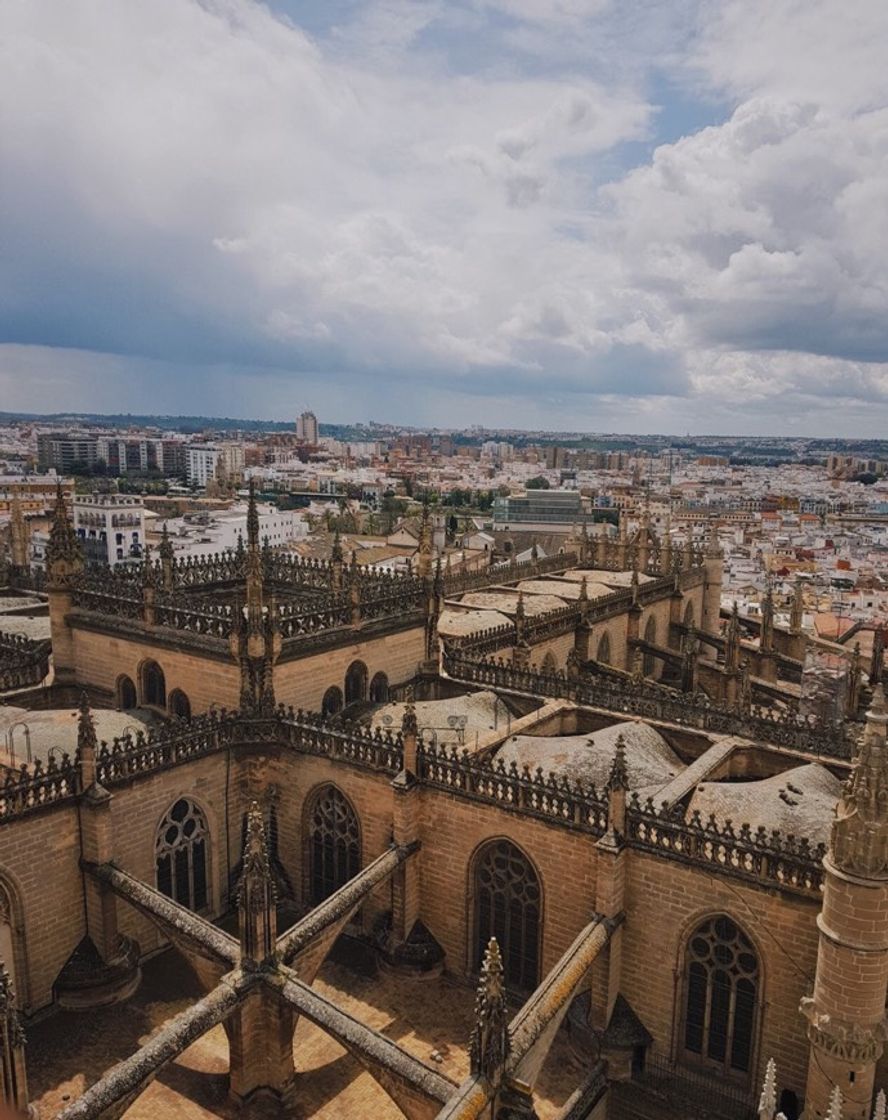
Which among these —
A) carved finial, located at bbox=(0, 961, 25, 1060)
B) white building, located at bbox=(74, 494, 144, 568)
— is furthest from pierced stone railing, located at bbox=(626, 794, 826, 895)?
white building, located at bbox=(74, 494, 144, 568)

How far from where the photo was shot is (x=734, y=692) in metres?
38.2

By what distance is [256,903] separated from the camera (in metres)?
17.7

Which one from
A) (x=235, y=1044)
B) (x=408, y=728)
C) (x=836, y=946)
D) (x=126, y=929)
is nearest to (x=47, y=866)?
(x=126, y=929)

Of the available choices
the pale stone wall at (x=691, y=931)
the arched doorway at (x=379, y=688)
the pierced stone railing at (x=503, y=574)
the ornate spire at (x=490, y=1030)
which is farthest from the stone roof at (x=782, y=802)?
the pierced stone railing at (x=503, y=574)

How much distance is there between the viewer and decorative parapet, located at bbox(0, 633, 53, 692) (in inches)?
1137

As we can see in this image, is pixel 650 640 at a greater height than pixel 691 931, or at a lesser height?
lesser

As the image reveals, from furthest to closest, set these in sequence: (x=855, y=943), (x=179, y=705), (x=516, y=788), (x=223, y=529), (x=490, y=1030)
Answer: (x=223, y=529) → (x=179, y=705) → (x=516, y=788) → (x=855, y=943) → (x=490, y=1030)

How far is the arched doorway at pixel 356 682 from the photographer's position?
91.6 feet

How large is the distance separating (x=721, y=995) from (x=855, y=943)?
4.74 metres

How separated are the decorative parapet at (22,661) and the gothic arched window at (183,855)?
9415 millimetres

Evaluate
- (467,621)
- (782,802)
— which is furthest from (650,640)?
(782,802)

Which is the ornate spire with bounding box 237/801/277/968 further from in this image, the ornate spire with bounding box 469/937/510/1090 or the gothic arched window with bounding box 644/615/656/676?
the gothic arched window with bounding box 644/615/656/676

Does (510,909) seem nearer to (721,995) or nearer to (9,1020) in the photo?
(721,995)

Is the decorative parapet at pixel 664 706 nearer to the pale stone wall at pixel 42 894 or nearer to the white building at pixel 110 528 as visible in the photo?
the pale stone wall at pixel 42 894
